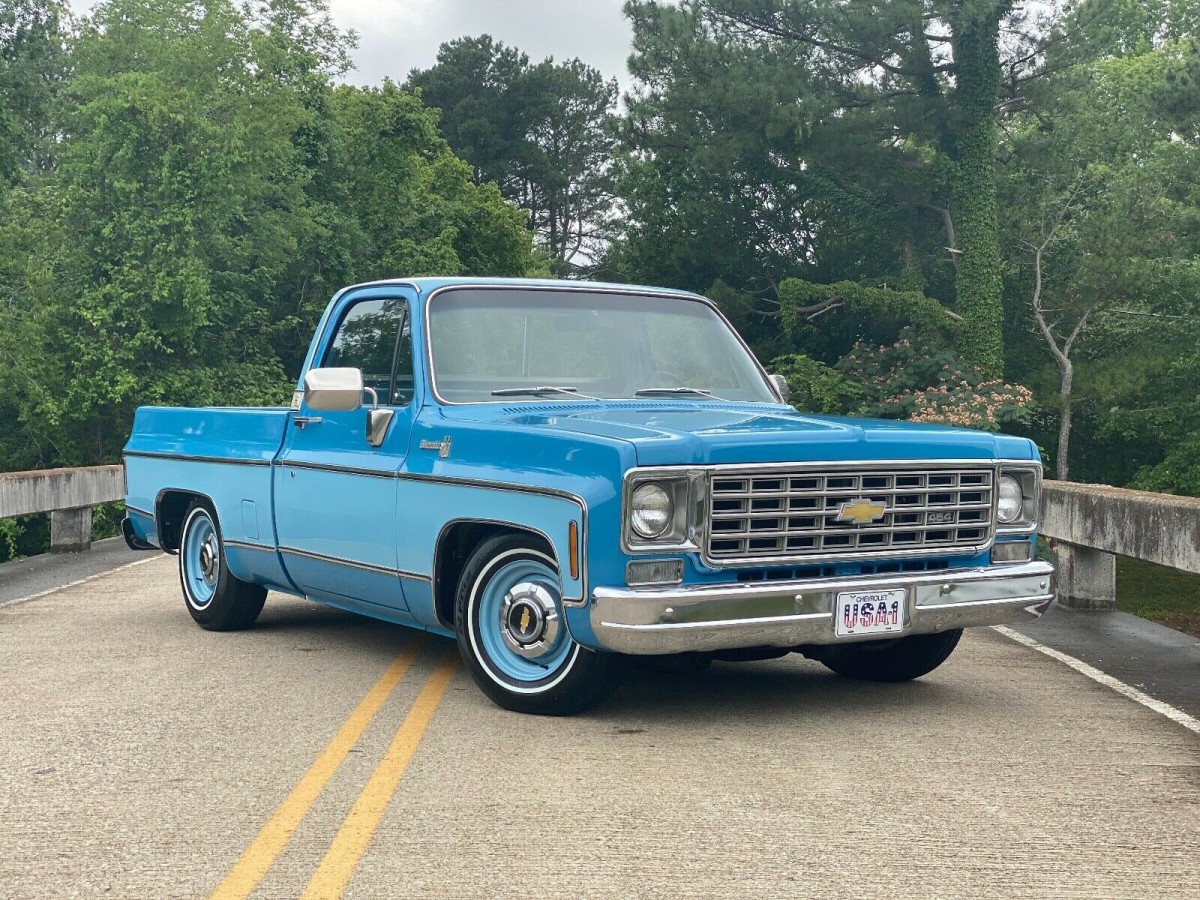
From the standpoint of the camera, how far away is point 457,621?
7.19m

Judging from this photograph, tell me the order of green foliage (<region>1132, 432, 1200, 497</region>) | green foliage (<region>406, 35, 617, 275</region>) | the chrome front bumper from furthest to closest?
green foliage (<region>406, 35, 617, 275</region>) → green foliage (<region>1132, 432, 1200, 497</region>) → the chrome front bumper

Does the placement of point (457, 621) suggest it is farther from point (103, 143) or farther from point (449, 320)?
point (103, 143)

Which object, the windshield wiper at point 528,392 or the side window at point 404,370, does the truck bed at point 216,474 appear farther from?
the windshield wiper at point 528,392

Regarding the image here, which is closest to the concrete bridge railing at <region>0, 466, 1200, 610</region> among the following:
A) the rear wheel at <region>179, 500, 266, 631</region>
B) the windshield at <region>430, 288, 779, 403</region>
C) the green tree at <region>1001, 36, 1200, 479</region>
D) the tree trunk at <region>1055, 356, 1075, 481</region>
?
the windshield at <region>430, 288, 779, 403</region>

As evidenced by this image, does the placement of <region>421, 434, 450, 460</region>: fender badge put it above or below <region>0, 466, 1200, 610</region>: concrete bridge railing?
above

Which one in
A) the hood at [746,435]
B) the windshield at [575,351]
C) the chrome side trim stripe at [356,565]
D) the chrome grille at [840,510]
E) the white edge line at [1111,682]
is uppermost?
the windshield at [575,351]

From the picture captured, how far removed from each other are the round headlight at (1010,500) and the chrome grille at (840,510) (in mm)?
167

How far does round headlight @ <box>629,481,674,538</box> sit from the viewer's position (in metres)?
6.27

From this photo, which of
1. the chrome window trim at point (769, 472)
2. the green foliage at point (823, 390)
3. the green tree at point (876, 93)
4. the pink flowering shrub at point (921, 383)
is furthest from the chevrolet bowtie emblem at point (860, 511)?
the green tree at point (876, 93)

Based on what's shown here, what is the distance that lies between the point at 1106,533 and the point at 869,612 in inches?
182

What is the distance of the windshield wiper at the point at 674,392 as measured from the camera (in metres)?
7.97

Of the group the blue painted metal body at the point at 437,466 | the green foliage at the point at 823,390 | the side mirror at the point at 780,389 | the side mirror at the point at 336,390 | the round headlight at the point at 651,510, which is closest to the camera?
the round headlight at the point at 651,510

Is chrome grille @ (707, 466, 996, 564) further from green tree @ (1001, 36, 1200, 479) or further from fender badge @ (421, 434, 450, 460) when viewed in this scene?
green tree @ (1001, 36, 1200, 479)

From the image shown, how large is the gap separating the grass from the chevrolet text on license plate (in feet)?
18.8
